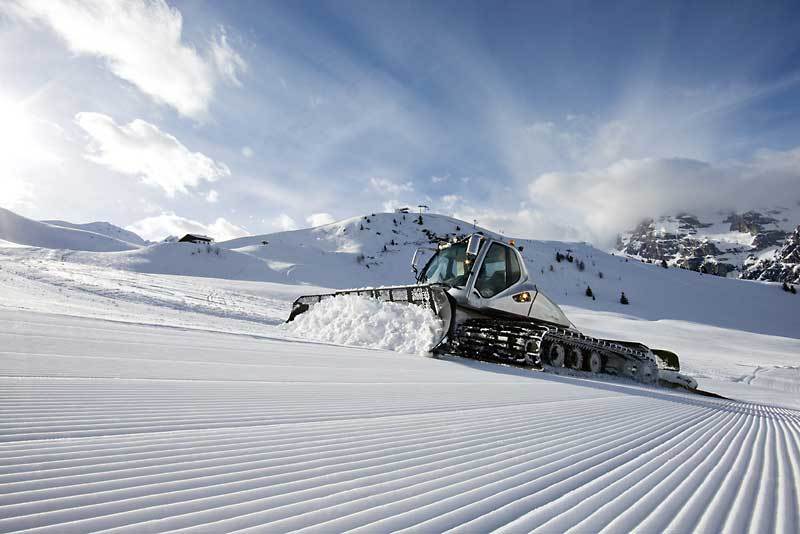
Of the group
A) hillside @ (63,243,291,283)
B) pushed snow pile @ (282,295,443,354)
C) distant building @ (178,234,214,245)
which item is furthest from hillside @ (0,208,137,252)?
pushed snow pile @ (282,295,443,354)

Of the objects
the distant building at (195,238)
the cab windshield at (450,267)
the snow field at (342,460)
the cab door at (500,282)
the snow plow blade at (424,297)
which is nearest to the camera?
the snow field at (342,460)

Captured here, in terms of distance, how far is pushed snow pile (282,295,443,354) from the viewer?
6.84 metres

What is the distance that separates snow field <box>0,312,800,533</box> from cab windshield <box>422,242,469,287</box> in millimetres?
5024

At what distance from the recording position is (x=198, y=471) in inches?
55.0

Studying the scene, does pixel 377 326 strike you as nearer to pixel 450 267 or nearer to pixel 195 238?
pixel 450 267

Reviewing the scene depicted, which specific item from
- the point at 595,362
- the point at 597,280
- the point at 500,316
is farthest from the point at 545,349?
the point at 597,280

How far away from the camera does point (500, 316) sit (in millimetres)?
8383

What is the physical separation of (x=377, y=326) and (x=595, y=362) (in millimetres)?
4834

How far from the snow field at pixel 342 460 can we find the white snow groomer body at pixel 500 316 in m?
3.44

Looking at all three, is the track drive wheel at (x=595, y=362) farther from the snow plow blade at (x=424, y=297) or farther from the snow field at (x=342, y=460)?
the snow field at (x=342, y=460)

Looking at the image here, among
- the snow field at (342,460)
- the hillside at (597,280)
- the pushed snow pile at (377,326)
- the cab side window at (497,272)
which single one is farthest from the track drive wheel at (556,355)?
the hillside at (597,280)

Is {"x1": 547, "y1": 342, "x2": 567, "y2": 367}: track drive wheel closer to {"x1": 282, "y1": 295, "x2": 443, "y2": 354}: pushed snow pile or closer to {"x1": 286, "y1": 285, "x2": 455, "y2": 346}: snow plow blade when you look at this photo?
{"x1": 286, "y1": 285, "x2": 455, "y2": 346}: snow plow blade

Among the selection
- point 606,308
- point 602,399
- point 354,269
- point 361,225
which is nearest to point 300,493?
point 602,399

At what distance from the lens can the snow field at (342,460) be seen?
1173 mm
